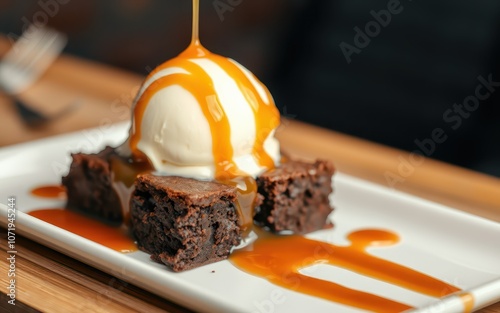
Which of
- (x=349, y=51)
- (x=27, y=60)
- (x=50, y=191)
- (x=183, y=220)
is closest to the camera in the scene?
(x=183, y=220)

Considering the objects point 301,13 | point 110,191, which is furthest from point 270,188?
point 301,13

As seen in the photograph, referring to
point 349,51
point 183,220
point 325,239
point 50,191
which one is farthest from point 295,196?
point 349,51

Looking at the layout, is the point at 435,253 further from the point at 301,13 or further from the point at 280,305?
the point at 301,13

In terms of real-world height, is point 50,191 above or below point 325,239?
below

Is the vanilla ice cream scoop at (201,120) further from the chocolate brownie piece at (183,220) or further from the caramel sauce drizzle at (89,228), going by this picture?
the caramel sauce drizzle at (89,228)

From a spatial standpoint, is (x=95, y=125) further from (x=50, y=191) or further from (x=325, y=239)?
(x=325, y=239)

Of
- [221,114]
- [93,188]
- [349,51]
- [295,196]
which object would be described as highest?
[349,51]

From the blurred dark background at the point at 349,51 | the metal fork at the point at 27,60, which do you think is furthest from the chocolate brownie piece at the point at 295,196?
the blurred dark background at the point at 349,51

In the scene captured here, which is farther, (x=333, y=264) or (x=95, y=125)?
(x=95, y=125)
